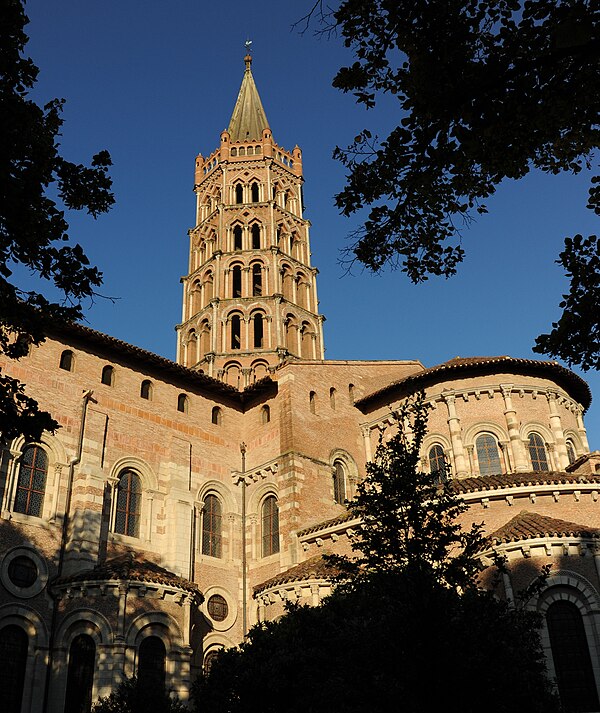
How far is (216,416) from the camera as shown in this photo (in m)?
30.2

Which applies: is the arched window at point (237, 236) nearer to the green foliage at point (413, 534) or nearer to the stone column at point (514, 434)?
the stone column at point (514, 434)

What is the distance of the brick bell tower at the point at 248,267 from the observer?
45188 millimetres

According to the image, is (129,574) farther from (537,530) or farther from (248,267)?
(248,267)

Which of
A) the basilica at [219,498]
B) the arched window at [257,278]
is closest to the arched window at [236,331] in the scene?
the arched window at [257,278]

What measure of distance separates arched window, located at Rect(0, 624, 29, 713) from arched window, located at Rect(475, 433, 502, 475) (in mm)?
16456

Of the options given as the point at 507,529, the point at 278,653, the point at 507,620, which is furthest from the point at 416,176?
the point at 507,529

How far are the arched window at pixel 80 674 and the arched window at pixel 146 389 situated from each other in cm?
940

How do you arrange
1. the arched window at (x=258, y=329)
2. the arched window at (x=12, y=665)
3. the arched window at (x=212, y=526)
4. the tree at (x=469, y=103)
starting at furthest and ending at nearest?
the arched window at (x=258, y=329) → the arched window at (x=212, y=526) → the arched window at (x=12, y=665) → the tree at (x=469, y=103)

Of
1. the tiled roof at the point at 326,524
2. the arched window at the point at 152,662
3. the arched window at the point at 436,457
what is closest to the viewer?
the arched window at the point at 152,662

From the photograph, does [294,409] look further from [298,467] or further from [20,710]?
[20,710]

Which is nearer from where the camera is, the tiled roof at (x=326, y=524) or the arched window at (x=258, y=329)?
the tiled roof at (x=326, y=524)

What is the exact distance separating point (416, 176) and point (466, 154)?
2.24ft

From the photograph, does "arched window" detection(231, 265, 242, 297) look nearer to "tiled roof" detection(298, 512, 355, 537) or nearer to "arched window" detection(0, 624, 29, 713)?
"tiled roof" detection(298, 512, 355, 537)

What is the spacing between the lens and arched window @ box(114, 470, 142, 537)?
24.6 metres
